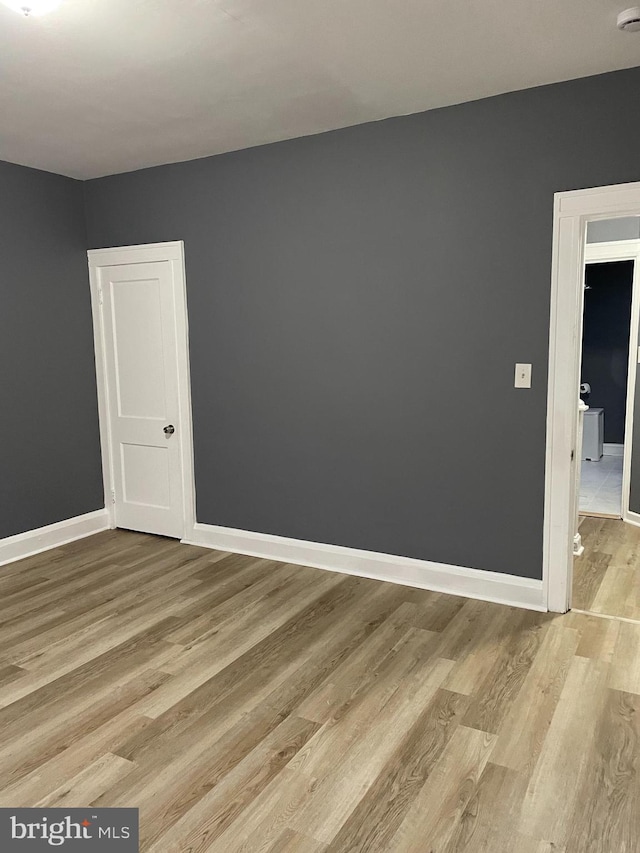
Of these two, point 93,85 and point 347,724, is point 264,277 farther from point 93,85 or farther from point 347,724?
point 347,724

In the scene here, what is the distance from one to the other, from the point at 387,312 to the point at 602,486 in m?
3.55

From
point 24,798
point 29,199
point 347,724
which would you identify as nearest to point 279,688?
point 347,724

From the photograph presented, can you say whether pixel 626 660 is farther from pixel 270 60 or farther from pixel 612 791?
pixel 270 60

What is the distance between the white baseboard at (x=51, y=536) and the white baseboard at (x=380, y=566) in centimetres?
80

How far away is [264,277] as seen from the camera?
13.5ft

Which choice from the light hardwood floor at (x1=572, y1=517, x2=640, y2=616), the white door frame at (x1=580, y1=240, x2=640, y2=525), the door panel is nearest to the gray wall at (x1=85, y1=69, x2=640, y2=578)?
the door panel

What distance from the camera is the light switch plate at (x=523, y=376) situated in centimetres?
Answer: 331

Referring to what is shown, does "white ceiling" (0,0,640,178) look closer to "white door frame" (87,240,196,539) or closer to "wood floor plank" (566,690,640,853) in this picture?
"white door frame" (87,240,196,539)

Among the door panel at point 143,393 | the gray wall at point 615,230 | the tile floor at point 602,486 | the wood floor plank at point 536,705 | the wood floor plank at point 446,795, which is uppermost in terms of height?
the gray wall at point 615,230

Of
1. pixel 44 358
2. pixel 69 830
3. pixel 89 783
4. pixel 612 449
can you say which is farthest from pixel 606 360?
pixel 69 830

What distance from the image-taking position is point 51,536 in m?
4.61

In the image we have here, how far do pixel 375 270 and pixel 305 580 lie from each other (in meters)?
1.87

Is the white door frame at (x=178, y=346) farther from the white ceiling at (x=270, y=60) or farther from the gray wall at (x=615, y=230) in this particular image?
the gray wall at (x=615, y=230)

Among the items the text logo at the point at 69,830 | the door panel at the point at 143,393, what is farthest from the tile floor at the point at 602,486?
the text logo at the point at 69,830
